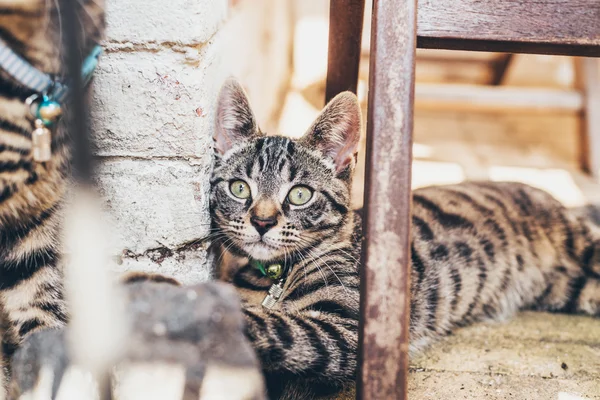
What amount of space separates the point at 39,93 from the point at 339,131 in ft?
3.22

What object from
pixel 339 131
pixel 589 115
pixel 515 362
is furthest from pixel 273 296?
pixel 589 115

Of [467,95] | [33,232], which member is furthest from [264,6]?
[33,232]

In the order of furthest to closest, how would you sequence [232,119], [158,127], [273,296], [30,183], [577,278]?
[577,278], [232,119], [273,296], [158,127], [30,183]

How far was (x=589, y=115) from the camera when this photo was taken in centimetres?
420

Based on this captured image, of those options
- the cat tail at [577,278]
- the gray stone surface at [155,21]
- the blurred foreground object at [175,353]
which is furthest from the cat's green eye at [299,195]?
the cat tail at [577,278]

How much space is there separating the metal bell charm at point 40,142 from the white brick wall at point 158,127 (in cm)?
35

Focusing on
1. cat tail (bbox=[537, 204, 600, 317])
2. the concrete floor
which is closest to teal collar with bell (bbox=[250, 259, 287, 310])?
the concrete floor

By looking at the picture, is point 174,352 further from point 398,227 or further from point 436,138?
point 436,138

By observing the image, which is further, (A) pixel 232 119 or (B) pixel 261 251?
(A) pixel 232 119

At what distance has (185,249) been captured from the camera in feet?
6.74

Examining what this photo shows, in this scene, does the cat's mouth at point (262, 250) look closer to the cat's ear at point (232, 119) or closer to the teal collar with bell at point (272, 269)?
the teal collar with bell at point (272, 269)

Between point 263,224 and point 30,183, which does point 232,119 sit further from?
point 30,183

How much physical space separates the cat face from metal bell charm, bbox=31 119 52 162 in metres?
0.67

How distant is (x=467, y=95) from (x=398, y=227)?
3.15 metres
